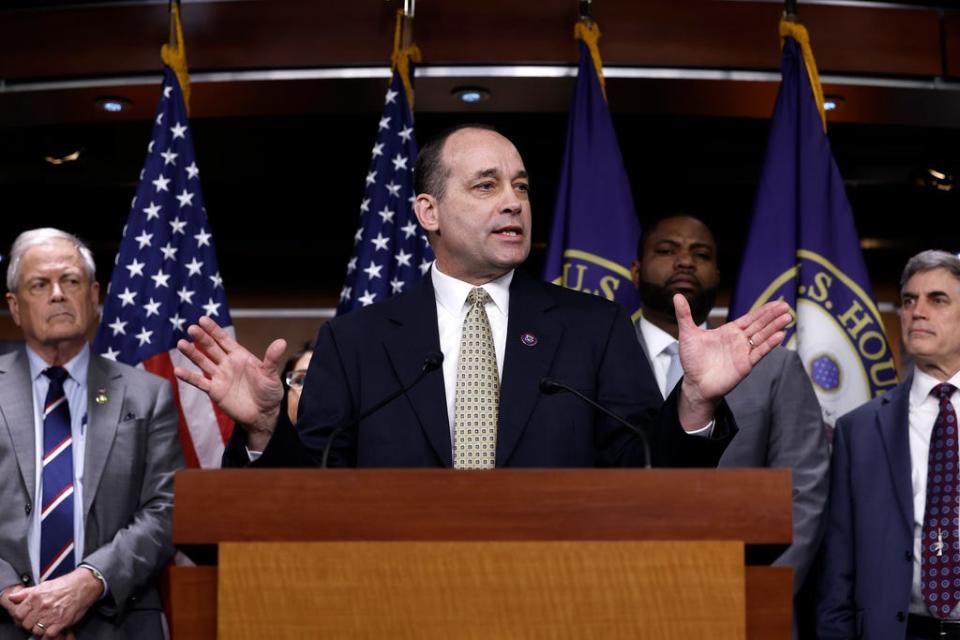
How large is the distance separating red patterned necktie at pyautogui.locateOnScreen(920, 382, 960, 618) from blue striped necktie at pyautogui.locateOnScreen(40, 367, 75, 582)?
2.26 m

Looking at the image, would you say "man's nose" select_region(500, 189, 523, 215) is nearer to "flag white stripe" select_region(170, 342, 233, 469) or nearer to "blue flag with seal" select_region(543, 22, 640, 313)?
"blue flag with seal" select_region(543, 22, 640, 313)

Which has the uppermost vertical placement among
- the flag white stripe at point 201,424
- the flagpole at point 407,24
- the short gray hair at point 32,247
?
the flagpole at point 407,24

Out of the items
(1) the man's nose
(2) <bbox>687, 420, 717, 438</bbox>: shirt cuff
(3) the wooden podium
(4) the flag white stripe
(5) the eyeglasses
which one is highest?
(1) the man's nose

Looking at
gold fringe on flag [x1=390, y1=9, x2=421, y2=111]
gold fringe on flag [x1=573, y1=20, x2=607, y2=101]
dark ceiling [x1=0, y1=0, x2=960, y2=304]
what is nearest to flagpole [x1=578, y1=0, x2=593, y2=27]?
gold fringe on flag [x1=573, y1=20, x2=607, y2=101]

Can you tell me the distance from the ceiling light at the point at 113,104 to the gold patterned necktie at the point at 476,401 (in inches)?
106

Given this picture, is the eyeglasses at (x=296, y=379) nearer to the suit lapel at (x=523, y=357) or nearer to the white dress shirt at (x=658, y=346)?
the white dress shirt at (x=658, y=346)

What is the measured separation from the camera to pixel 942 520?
10.1 feet

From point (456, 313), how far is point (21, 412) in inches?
59.3

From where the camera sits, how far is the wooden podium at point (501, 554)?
59.2 inches

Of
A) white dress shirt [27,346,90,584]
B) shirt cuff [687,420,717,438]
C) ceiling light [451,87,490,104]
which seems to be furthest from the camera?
ceiling light [451,87,490,104]

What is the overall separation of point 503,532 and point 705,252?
242 cm

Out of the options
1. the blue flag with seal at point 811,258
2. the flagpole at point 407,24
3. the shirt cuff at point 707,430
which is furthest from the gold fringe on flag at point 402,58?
the shirt cuff at point 707,430

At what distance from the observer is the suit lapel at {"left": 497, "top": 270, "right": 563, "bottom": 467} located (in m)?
2.13

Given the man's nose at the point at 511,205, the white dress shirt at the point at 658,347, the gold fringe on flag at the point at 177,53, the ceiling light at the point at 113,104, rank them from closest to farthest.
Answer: the man's nose at the point at 511,205, the white dress shirt at the point at 658,347, the gold fringe on flag at the point at 177,53, the ceiling light at the point at 113,104
